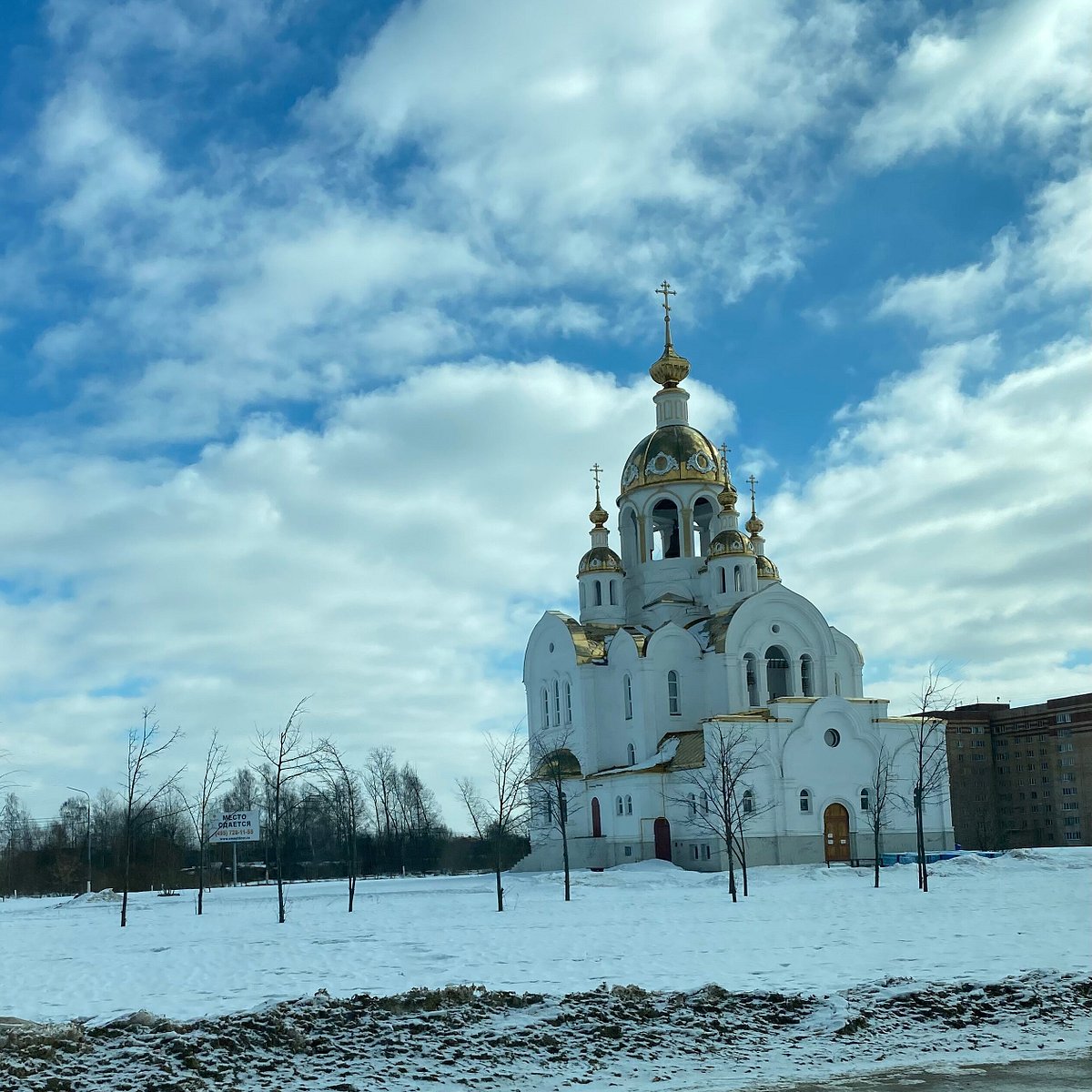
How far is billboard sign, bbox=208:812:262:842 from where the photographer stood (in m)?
41.2

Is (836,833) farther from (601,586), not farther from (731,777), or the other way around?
(601,586)

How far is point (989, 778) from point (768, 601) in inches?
2127

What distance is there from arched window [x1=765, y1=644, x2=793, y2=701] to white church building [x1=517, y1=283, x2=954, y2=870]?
9 centimetres

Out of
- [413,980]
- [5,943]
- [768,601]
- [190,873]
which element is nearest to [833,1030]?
[413,980]

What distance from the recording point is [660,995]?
40.3ft

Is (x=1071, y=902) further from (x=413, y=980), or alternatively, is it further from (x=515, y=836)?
(x=515, y=836)

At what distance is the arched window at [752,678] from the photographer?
46.8m

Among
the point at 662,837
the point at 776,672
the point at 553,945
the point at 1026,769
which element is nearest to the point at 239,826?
the point at 662,837

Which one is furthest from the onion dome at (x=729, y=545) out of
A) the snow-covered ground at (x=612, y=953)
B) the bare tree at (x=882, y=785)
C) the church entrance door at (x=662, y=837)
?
the snow-covered ground at (x=612, y=953)

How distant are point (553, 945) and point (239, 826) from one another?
1066 inches

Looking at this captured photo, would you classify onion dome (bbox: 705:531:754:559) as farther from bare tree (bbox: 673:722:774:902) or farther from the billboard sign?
the billboard sign

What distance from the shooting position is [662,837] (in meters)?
44.0

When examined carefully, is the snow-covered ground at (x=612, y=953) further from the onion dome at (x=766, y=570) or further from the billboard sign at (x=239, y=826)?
the onion dome at (x=766, y=570)

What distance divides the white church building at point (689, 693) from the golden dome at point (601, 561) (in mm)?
66
